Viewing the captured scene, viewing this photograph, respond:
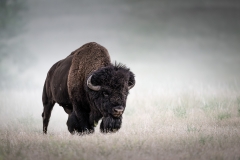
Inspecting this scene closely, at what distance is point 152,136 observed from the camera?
307 inches

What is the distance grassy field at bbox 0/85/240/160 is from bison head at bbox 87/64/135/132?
342 mm

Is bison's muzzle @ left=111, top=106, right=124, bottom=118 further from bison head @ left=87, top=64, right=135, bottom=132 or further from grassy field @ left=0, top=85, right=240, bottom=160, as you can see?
grassy field @ left=0, top=85, right=240, bottom=160

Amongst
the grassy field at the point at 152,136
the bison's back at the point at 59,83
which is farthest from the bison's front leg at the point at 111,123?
the bison's back at the point at 59,83

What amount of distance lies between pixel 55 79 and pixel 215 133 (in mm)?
3917

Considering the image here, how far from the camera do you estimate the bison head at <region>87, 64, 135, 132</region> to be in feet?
25.0

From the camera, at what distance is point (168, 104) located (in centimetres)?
1409

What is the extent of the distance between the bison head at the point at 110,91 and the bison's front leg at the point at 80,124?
603 mm

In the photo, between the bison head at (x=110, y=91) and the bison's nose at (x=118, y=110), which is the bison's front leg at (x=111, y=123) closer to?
the bison head at (x=110, y=91)

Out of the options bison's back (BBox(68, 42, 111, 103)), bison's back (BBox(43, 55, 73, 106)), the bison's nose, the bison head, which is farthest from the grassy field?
bison's back (BBox(68, 42, 111, 103))

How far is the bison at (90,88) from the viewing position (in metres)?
7.74

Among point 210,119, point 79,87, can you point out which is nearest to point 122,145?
point 79,87

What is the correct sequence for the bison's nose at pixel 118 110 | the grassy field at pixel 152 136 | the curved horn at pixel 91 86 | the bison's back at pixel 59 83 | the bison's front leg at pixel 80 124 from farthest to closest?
the bison's back at pixel 59 83 < the bison's front leg at pixel 80 124 < the curved horn at pixel 91 86 < the bison's nose at pixel 118 110 < the grassy field at pixel 152 136

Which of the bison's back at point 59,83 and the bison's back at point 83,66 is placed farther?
the bison's back at point 59,83

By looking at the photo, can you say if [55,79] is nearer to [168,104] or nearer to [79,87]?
[79,87]
